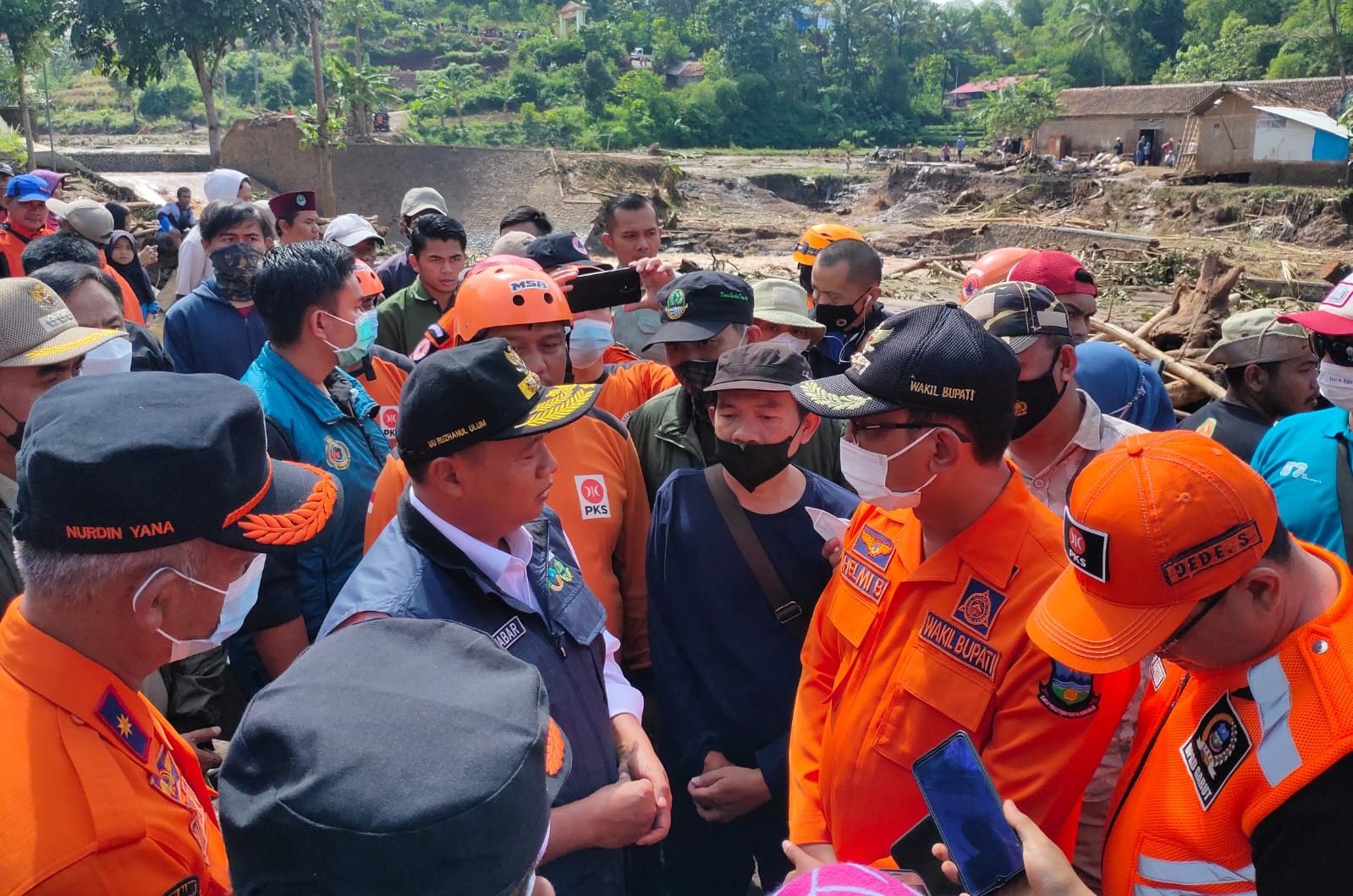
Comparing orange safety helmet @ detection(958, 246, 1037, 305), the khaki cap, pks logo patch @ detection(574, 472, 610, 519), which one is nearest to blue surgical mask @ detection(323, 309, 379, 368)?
the khaki cap

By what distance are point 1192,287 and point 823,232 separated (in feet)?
15.4

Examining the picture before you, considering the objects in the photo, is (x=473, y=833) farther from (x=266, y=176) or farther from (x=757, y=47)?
(x=757, y=47)

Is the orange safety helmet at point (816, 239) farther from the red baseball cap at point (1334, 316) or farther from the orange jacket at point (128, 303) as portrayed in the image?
the orange jacket at point (128, 303)

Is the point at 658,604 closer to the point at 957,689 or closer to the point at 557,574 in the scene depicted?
the point at 557,574

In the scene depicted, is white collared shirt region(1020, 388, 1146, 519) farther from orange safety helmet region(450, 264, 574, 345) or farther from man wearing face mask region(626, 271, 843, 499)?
orange safety helmet region(450, 264, 574, 345)

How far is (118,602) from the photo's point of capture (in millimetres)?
1611

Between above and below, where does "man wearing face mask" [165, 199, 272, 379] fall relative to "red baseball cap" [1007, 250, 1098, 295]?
below

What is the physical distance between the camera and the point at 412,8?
88438mm

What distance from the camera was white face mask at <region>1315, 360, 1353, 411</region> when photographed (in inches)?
121

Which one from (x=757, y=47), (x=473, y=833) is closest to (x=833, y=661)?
(x=473, y=833)

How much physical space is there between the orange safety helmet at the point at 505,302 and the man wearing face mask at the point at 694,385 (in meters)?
0.44

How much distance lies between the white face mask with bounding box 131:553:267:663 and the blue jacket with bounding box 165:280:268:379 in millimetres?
3312

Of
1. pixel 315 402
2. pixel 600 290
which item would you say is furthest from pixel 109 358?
pixel 600 290

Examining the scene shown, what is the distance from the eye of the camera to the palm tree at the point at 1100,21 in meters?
72.1
